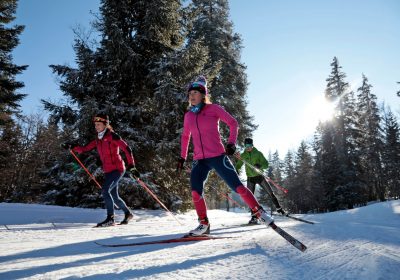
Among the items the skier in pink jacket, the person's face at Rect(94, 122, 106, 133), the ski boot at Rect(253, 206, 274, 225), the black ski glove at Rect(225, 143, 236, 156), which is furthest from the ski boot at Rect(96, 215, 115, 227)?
the ski boot at Rect(253, 206, 274, 225)

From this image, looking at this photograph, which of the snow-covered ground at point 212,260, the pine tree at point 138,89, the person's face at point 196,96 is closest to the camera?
the snow-covered ground at point 212,260

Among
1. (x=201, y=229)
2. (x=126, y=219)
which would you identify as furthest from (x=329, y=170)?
(x=201, y=229)

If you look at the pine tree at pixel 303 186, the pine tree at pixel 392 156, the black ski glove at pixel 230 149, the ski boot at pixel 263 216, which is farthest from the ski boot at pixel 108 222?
the pine tree at pixel 303 186

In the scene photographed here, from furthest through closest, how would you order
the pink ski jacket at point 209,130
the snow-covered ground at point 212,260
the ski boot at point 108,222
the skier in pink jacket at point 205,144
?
the ski boot at point 108,222 → the pink ski jacket at point 209,130 → the skier in pink jacket at point 205,144 → the snow-covered ground at point 212,260

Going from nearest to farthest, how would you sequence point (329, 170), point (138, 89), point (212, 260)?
point (212, 260) → point (138, 89) → point (329, 170)

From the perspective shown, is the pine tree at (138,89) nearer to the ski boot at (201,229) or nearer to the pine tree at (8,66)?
the ski boot at (201,229)

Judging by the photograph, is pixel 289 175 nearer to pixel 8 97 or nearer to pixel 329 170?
pixel 329 170

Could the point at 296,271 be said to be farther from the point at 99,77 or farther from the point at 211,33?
the point at 211,33

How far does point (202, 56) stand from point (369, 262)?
34.6 feet

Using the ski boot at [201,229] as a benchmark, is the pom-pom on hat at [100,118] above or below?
above

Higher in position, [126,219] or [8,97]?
[8,97]

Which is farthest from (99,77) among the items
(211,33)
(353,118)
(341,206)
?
(353,118)

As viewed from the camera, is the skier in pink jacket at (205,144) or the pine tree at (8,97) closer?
the skier in pink jacket at (205,144)

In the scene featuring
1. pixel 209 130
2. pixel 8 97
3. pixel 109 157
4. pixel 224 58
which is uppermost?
pixel 224 58
